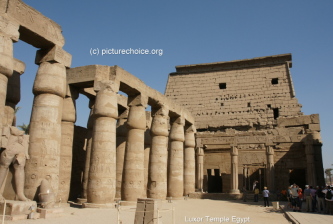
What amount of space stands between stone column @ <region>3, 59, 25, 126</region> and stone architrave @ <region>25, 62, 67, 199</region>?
701 millimetres

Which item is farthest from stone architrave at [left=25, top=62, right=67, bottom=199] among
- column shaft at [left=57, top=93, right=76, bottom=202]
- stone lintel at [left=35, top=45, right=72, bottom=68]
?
column shaft at [left=57, top=93, right=76, bottom=202]

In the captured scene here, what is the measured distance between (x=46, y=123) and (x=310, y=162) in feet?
46.7

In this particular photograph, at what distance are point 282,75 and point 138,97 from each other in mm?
14999

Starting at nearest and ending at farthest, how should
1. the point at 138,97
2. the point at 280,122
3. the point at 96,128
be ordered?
1. the point at 96,128
2. the point at 138,97
3. the point at 280,122

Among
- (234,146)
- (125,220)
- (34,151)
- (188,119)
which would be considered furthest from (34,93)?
(234,146)

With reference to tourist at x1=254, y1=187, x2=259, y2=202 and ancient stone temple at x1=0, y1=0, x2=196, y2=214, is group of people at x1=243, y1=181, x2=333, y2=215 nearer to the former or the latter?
tourist at x1=254, y1=187, x2=259, y2=202

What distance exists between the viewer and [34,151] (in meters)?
9.23

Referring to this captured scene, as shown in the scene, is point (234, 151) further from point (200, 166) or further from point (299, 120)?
point (299, 120)

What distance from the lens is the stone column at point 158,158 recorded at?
14586 mm

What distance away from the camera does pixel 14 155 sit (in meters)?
8.11

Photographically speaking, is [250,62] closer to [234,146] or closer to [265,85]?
[265,85]

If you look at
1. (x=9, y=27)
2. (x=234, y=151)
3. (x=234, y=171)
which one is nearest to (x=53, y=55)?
(x=9, y=27)

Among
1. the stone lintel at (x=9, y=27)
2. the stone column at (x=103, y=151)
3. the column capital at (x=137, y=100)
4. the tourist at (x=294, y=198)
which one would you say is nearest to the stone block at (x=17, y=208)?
the stone column at (x=103, y=151)

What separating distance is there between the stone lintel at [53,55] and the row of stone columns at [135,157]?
1.92 m
